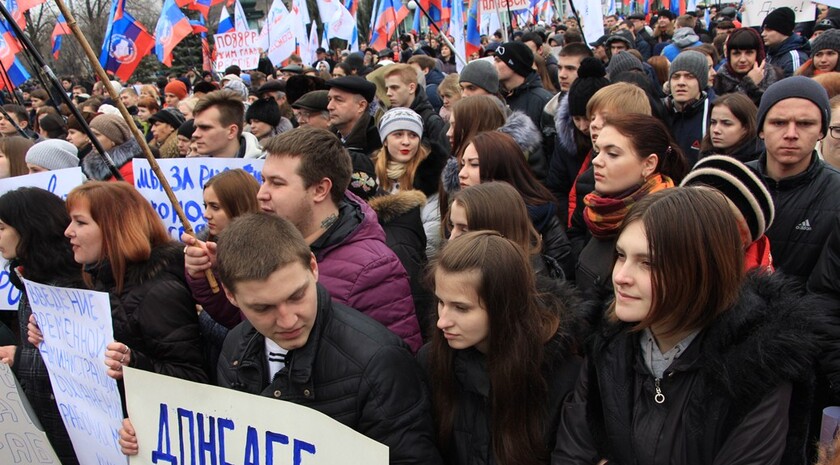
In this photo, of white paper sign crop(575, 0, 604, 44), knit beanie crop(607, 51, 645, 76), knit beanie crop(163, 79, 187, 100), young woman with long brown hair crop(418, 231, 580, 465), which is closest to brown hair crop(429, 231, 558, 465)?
young woman with long brown hair crop(418, 231, 580, 465)

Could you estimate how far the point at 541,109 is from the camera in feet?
20.9

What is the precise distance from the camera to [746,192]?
2.49m

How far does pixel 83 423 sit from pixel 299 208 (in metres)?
1.36

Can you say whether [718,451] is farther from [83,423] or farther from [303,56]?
[303,56]

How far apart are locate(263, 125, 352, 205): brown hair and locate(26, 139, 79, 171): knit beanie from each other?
3.04 meters

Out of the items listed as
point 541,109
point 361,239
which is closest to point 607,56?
point 541,109

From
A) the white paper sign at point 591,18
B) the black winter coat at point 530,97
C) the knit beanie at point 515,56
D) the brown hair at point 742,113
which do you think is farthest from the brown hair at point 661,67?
the brown hair at point 742,113

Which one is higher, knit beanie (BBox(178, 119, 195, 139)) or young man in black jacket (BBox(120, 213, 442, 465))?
knit beanie (BBox(178, 119, 195, 139))

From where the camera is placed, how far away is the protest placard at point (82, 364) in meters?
2.90

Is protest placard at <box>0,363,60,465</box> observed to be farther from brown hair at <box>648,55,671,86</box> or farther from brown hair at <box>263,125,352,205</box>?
brown hair at <box>648,55,671,86</box>

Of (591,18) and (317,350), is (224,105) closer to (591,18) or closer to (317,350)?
(317,350)

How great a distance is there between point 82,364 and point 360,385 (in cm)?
151

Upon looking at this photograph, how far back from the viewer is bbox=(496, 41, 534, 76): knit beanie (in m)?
6.30

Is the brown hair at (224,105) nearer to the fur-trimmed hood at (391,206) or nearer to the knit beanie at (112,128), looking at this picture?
the knit beanie at (112,128)
